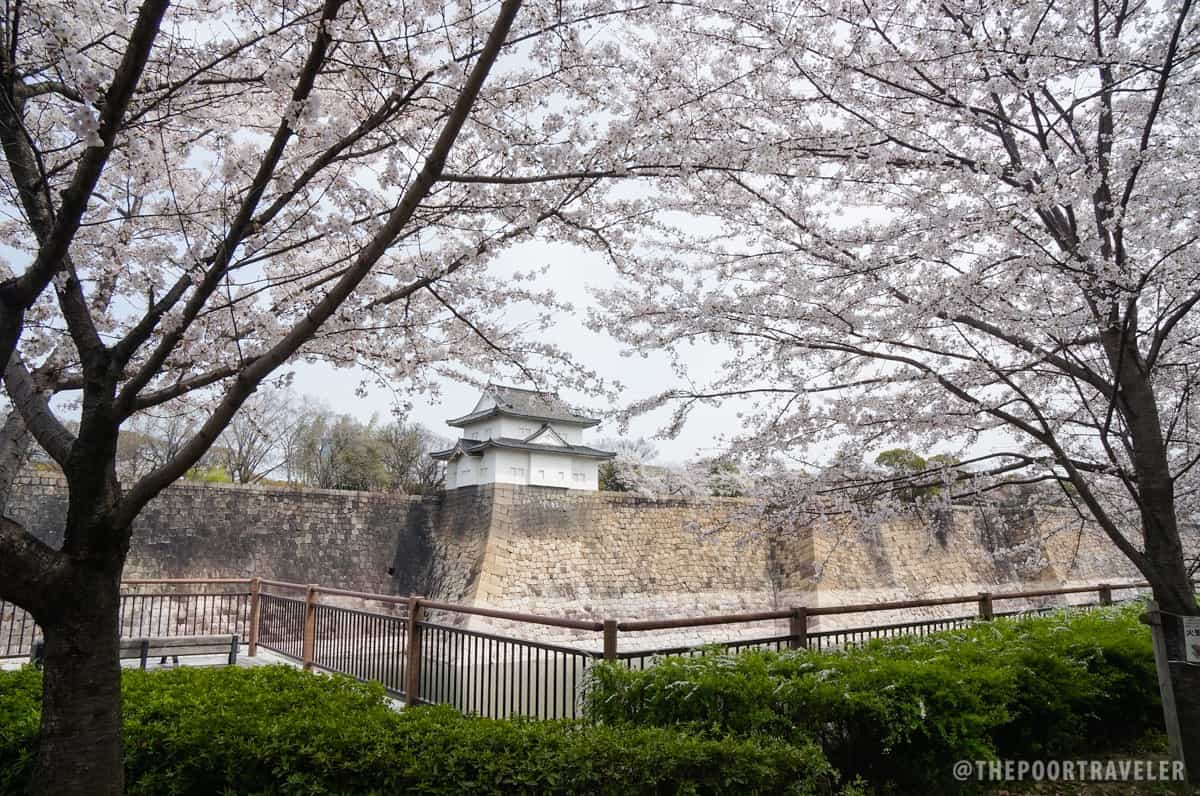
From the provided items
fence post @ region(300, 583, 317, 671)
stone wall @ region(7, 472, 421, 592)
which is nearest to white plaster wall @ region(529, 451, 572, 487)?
stone wall @ region(7, 472, 421, 592)

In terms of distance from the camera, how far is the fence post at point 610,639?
4027mm

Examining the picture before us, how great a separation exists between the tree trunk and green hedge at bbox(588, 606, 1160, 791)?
210 cm

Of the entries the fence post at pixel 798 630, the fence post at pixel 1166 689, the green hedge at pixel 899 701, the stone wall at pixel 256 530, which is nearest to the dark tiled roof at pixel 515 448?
the stone wall at pixel 256 530

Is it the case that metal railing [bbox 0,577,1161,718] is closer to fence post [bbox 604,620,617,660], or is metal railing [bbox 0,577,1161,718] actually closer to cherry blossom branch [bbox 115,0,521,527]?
fence post [bbox 604,620,617,660]

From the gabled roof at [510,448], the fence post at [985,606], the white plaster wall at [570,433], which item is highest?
the white plaster wall at [570,433]

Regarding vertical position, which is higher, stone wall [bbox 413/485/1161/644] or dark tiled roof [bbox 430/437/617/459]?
dark tiled roof [bbox 430/437/617/459]

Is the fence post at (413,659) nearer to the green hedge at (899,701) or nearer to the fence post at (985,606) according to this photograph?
the green hedge at (899,701)

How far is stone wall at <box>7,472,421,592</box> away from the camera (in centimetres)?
1287

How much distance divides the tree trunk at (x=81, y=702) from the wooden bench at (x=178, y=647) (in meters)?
5.09

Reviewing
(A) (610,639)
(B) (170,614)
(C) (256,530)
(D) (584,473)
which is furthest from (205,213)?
(D) (584,473)

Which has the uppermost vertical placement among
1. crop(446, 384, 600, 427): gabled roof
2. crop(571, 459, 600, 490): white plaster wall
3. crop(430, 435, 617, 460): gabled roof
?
crop(446, 384, 600, 427): gabled roof

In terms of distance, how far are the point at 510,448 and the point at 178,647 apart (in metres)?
11.5

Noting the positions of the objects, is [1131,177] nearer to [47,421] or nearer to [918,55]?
[918,55]

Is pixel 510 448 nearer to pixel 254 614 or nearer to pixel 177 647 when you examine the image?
pixel 254 614
